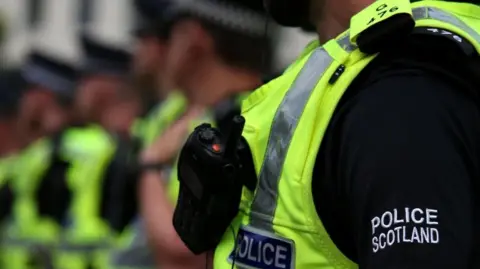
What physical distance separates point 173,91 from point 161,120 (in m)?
0.09

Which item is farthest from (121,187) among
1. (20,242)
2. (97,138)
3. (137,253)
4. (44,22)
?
(44,22)

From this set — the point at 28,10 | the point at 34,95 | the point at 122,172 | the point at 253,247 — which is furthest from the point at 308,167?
the point at 28,10

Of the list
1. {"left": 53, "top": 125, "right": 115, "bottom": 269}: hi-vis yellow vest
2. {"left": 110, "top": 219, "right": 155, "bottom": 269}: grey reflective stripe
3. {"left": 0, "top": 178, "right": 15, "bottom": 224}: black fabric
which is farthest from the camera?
{"left": 0, "top": 178, "right": 15, "bottom": 224}: black fabric

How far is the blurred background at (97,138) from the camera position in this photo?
3066 mm

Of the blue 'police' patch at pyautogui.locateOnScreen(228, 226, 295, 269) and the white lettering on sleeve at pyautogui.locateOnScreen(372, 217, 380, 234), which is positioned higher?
the white lettering on sleeve at pyautogui.locateOnScreen(372, 217, 380, 234)

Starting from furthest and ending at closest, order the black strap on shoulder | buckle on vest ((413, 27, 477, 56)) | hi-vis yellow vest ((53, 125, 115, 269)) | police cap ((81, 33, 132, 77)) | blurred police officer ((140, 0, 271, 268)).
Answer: police cap ((81, 33, 132, 77))
hi-vis yellow vest ((53, 125, 115, 269))
blurred police officer ((140, 0, 271, 268))
the black strap on shoulder
buckle on vest ((413, 27, 477, 56))

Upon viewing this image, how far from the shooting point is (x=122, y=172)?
3.81 metres

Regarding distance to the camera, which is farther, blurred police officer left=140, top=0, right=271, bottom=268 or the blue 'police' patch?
blurred police officer left=140, top=0, right=271, bottom=268

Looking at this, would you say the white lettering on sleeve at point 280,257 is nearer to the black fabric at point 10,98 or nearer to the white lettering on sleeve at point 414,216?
the white lettering on sleeve at point 414,216

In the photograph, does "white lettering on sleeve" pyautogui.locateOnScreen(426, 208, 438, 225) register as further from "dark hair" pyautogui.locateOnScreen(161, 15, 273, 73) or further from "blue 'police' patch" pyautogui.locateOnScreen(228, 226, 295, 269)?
"dark hair" pyautogui.locateOnScreen(161, 15, 273, 73)

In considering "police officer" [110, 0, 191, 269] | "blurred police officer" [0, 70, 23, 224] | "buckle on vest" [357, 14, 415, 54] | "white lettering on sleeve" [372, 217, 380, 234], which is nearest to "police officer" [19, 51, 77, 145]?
"blurred police officer" [0, 70, 23, 224]

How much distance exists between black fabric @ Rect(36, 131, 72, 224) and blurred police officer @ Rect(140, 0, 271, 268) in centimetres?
174

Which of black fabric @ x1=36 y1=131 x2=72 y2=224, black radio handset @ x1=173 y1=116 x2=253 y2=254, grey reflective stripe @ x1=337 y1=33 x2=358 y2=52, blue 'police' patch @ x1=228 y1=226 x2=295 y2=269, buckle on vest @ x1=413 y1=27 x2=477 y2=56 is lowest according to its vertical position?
black fabric @ x1=36 y1=131 x2=72 y2=224

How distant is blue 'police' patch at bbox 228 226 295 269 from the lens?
1380 mm
